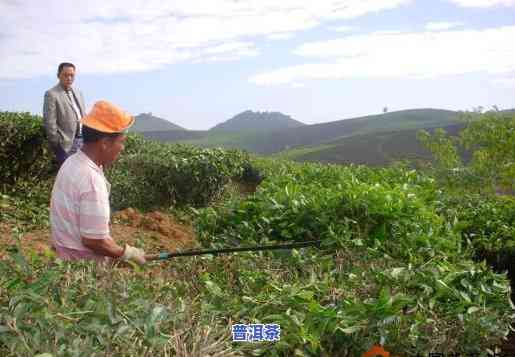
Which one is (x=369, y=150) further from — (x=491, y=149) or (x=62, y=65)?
(x=62, y=65)

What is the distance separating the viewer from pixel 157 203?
9570 mm

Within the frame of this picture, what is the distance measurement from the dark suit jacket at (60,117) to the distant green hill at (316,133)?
163ft

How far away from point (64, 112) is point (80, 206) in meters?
5.45

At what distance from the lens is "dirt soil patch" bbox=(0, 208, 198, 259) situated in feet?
23.4

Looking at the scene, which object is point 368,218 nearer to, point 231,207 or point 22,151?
point 231,207

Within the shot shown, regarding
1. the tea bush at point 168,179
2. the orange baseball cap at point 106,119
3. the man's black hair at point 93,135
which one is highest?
the orange baseball cap at point 106,119

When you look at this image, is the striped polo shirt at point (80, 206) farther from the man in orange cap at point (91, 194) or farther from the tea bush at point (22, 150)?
the tea bush at point (22, 150)

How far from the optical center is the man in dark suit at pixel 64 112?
816 cm

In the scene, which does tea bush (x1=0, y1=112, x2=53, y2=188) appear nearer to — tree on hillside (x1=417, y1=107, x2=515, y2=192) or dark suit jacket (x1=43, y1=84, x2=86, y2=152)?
dark suit jacket (x1=43, y1=84, x2=86, y2=152)

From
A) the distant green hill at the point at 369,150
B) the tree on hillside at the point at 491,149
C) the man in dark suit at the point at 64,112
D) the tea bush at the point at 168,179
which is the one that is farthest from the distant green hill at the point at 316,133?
the man in dark suit at the point at 64,112

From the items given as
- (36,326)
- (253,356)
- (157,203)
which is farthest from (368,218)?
(157,203)

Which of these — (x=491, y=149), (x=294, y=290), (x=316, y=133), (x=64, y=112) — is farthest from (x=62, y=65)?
(x=316, y=133)

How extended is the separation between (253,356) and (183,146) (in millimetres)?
8920

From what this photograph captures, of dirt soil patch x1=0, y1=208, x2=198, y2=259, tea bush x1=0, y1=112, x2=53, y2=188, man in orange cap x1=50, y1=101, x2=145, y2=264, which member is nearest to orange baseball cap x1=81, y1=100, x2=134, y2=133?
man in orange cap x1=50, y1=101, x2=145, y2=264
